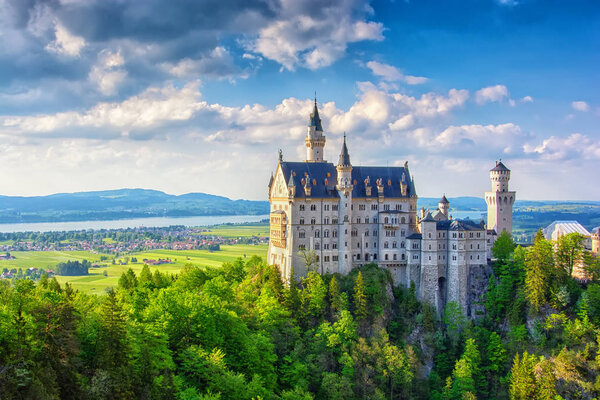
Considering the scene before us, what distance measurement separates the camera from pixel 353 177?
92.4 meters

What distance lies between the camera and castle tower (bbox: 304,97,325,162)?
3816 inches

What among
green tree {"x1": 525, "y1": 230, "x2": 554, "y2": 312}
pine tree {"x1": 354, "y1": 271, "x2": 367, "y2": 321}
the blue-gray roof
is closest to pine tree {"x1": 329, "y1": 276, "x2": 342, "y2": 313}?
pine tree {"x1": 354, "y1": 271, "x2": 367, "y2": 321}

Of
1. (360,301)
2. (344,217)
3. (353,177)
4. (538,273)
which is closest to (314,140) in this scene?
(353,177)

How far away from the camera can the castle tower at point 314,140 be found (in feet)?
318

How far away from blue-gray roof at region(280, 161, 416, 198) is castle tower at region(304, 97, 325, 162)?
22.0 ft

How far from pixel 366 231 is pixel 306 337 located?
22.3 metres

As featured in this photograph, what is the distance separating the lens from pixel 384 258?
90500 millimetres

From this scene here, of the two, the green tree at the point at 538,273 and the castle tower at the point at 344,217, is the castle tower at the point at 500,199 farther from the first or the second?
the castle tower at the point at 344,217

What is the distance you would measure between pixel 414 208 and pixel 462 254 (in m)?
10.7

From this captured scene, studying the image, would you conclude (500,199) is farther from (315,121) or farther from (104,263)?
(104,263)

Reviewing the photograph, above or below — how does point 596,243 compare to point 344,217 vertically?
below

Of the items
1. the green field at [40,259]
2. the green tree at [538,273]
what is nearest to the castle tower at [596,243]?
the green tree at [538,273]

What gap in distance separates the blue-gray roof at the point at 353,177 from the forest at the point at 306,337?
12702 millimetres

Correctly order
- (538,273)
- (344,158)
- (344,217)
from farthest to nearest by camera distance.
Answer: (344,158)
(344,217)
(538,273)
